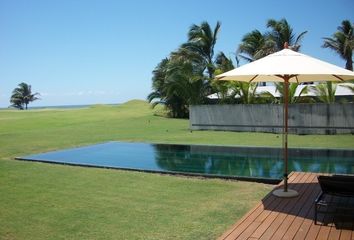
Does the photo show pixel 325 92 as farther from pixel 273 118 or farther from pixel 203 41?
pixel 203 41

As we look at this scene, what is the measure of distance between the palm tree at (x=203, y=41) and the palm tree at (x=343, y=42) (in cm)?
1070

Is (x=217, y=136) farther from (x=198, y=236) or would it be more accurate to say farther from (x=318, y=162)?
(x=198, y=236)

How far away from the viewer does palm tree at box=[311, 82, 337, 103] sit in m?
18.9

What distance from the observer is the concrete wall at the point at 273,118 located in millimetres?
17016

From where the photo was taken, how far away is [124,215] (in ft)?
19.8

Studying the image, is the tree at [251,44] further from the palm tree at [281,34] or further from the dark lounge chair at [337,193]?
the dark lounge chair at [337,193]

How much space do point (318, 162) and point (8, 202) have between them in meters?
8.19

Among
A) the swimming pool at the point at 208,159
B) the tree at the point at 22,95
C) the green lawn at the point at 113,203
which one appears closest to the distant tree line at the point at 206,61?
the swimming pool at the point at 208,159

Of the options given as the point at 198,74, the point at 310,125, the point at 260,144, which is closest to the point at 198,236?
the point at 260,144

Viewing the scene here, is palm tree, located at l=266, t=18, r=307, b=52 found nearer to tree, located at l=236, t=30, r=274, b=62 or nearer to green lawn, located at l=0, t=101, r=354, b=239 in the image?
tree, located at l=236, t=30, r=274, b=62

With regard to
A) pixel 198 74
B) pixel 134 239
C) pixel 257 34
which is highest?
pixel 257 34

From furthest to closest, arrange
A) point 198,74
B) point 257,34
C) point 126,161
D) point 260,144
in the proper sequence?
point 257,34 < point 198,74 < point 260,144 < point 126,161

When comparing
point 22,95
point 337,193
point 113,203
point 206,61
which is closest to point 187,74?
point 206,61

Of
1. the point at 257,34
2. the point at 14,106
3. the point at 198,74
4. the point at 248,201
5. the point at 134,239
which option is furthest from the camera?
the point at 14,106
